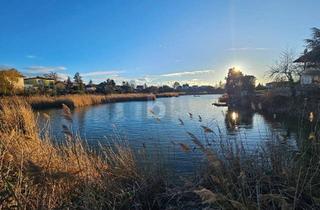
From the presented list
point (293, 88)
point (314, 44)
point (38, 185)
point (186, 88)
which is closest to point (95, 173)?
point (38, 185)

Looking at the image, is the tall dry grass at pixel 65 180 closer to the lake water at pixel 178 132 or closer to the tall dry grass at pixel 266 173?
the lake water at pixel 178 132

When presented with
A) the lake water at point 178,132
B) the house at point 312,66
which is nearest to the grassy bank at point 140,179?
the lake water at point 178,132

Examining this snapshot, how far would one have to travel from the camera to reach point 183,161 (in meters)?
9.08

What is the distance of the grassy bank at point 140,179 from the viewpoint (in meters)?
3.80

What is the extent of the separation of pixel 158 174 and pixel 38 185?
6.12 ft

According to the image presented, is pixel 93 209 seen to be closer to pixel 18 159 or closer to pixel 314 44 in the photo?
pixel 18 159

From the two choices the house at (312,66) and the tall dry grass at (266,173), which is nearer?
the tall dry grass at (266,173)

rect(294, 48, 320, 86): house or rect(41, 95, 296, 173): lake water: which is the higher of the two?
rect(294, 48, 320, 86): house

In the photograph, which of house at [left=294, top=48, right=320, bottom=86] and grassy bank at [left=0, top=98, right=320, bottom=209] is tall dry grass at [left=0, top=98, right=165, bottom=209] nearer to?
grassy bank at [left=0, top=98, right=320, bottom=209]

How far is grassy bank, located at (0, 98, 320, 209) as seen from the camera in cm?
380

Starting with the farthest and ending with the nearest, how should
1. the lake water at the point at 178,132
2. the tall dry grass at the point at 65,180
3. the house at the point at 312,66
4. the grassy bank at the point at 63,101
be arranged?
the grassy bank at the point at 63,101
the house at the point at 312,66
the lake water at the point at 178,132
the tall dry grass at the point at 65,180

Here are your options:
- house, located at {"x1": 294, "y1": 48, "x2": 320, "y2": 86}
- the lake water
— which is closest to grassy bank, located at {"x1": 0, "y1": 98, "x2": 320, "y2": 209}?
the lake water

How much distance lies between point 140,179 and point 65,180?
119cm

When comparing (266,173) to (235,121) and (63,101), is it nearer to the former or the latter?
(235,121)
